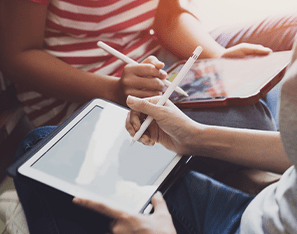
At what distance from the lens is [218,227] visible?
353 mm

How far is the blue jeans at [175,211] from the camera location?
0.36 metres

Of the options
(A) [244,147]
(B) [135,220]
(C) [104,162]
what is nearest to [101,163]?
(C) [104,162]

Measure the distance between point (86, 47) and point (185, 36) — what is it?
26 cm

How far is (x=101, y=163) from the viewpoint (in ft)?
1.26

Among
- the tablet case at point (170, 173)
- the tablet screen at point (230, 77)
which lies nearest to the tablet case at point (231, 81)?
the tablet screen at point (230, 77)

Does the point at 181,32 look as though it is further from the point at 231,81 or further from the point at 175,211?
the point at 175,211

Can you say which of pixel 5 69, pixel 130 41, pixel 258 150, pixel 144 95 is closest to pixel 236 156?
pixel 258 150

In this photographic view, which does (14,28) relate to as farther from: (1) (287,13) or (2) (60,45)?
(1) (287,13)

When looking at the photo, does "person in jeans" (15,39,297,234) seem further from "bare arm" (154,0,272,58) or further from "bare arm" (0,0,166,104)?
"bare arm" (154,0,272,58)

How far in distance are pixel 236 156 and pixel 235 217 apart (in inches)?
4.1

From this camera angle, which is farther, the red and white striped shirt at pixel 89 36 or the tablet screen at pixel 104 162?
the red and white striped shirt at pixel 89 36

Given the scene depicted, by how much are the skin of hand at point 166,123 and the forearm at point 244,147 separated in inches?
0.8

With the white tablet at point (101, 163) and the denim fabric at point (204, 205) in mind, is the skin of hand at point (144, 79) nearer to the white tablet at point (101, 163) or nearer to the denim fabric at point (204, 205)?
the white tablet at point (101, 163)

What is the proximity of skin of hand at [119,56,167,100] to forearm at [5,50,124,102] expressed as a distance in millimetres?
52
